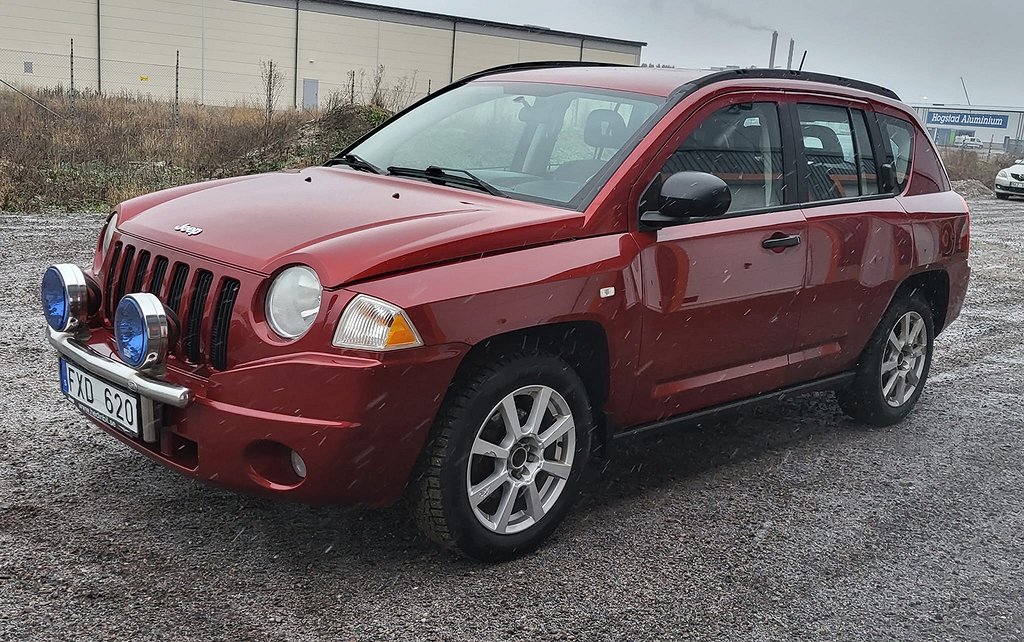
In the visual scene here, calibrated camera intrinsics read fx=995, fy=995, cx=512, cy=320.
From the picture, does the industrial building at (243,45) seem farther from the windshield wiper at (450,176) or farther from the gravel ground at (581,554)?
the gravel ground at (581,554)

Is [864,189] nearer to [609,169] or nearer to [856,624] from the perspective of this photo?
[609,169]

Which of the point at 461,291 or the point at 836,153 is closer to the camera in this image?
the point at 461,291

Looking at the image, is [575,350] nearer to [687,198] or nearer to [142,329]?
[687,198]

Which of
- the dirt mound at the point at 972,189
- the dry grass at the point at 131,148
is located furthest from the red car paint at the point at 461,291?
the dirt mound at the point at 972,189

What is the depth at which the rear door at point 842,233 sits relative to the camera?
15.6 feet

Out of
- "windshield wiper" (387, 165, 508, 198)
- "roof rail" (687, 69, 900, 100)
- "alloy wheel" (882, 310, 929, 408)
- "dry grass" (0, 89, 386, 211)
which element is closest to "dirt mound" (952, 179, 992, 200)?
"dry grass" (0, 89, 386, 211)

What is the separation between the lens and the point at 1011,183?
84.9 ft

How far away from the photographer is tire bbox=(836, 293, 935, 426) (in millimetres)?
5422

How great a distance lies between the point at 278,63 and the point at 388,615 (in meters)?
53.1

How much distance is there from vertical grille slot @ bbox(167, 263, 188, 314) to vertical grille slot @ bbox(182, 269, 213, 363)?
8 centimetres

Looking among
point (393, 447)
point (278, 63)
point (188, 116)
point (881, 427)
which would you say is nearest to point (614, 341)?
point (393, 447)

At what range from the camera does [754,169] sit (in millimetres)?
4543

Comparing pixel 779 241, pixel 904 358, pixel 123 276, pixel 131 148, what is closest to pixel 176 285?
pixel 123 276

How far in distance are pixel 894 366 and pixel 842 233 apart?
3.88 ft
